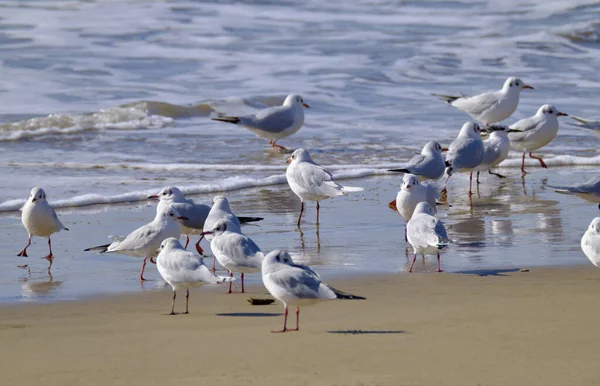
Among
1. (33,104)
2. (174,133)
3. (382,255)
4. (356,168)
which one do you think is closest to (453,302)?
(382,255)

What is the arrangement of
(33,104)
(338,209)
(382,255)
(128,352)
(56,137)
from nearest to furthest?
(128,352), (382,255), (338,209), (56,137), (33,104)

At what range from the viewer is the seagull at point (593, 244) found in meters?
6.43

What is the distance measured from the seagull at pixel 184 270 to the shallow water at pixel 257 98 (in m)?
0.70

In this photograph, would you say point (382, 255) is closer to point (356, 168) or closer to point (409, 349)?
point (409, 349)

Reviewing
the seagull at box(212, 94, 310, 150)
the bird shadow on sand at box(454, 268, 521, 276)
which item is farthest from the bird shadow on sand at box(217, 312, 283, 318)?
the seagull at box(212, 94, 310, 150)

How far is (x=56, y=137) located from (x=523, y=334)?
10467 millimetres

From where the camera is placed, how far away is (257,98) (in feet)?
59.7

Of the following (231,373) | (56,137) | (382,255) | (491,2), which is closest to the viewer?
(231,373)

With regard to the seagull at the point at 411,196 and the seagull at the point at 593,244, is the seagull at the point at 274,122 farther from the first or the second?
the seagull at the point at 593,244

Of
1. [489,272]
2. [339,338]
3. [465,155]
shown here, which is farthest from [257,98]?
[339,338]

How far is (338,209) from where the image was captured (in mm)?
9789

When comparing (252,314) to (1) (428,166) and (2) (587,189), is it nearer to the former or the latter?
(2) (587,189)

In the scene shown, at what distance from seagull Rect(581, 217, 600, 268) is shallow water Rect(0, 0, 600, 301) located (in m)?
0.70

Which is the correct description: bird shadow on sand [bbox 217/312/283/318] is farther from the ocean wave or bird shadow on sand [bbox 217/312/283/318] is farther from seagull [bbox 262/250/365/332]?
the ocean wave
